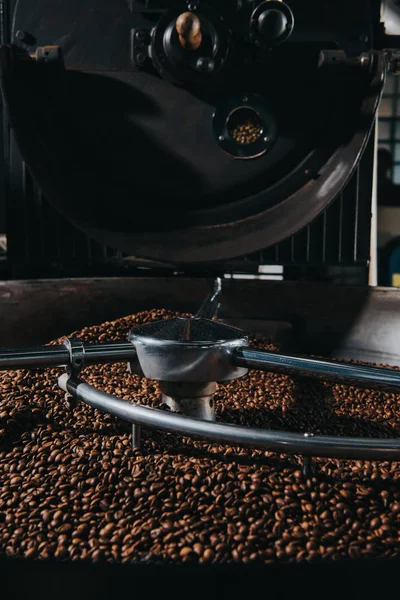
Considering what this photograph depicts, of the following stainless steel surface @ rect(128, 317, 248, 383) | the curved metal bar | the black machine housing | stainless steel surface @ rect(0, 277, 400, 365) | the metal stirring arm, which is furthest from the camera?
stainless steel surface @ rect(0, 277, 400, 365)

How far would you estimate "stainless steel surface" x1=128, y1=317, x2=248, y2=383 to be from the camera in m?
0.92

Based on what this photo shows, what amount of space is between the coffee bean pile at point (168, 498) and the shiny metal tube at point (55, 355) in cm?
14

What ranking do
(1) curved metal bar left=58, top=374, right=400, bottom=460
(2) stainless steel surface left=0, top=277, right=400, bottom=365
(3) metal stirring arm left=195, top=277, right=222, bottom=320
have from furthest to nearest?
(2) stainless steel surface left=0, top=277, right=400, bottom=365, (3) metal stirring arm left=195, top=277, right=222, bottom=320, (1) curved metal bar left=58, top=374, right=400, bottom=460

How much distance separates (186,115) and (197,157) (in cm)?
10

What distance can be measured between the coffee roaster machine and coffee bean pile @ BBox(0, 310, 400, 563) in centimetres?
42

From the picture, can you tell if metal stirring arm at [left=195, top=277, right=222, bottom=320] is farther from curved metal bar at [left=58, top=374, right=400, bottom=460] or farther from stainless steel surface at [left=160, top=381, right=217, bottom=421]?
curved metal bar at [left=58, top=374, right=400, bottom=460]

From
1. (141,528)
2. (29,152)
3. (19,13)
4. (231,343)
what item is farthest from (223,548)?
(19,13)

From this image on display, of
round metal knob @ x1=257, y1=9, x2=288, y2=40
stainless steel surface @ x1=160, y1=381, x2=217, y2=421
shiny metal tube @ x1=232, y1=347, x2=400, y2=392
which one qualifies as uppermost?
round metal knob @ x1=257, y1=9, x2=288, y2=40

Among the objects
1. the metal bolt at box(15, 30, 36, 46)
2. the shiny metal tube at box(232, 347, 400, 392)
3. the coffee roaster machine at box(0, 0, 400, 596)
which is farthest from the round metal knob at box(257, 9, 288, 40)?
the shiny metal tube at box(232, 347, 400, 392)

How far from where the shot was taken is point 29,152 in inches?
58.9

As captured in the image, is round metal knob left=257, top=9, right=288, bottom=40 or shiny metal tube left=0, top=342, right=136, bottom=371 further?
round metal knob left=257, top=9, right=288, bottom=40

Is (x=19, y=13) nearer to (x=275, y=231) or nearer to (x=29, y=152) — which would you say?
(x=29, y=152)

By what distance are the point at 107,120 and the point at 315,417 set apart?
2.88 ft

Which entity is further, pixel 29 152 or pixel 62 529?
pixel 29 152
